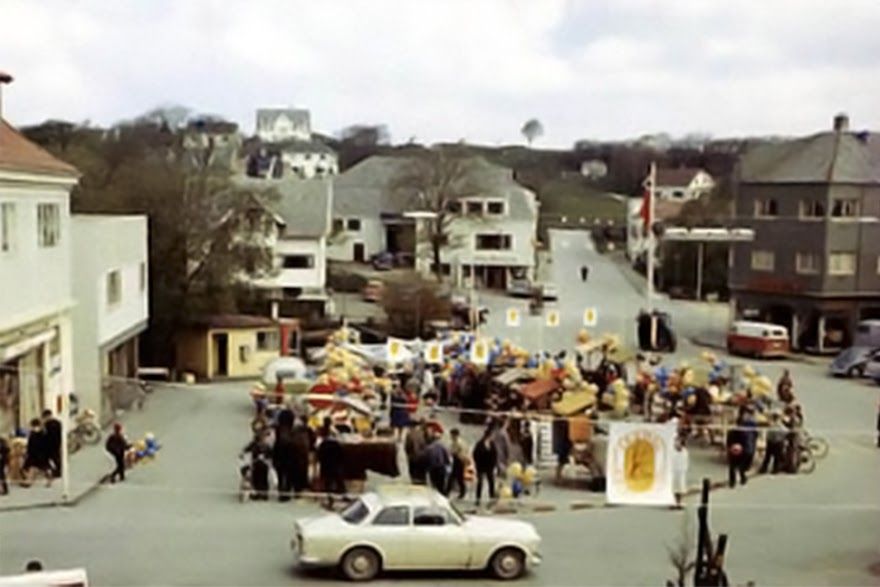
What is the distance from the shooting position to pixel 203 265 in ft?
20.7

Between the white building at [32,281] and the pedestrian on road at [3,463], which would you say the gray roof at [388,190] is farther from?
the pedestrian on road at [3,463]

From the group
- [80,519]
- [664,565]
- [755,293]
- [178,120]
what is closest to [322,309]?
[178,120]

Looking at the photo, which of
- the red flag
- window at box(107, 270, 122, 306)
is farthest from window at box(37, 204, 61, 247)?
the red flag

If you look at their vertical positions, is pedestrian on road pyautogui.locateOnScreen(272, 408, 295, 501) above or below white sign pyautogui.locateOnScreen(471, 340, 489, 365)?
below

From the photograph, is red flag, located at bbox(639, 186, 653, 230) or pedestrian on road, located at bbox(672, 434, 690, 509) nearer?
pedestrian on road, located at bbox(672, 434, 690, 509)

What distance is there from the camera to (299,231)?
6137 millimetres

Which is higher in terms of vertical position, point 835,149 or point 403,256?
point 835,149

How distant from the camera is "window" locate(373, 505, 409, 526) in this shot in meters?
3.68

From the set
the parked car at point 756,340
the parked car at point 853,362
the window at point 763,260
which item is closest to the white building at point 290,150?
the parked car at point 756,340

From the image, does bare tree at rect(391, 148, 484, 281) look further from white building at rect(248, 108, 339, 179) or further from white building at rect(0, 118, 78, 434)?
white building at rect(0, 118, 78, 434)

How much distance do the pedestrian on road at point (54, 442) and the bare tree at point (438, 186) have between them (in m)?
2.08

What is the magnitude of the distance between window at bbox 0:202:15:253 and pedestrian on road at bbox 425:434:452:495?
174cm

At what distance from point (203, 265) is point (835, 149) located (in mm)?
4725

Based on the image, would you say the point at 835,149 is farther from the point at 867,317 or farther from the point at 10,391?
the point at 10,391
